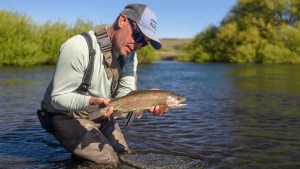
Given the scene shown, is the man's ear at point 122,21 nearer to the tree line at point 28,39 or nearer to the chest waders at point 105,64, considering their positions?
the chest waders at point 105,64

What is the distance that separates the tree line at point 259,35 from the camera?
228ft

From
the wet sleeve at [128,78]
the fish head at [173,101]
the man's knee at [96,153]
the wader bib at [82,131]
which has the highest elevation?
the wet sleeve at [128,78]

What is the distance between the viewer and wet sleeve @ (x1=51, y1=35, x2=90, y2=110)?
5410 mm

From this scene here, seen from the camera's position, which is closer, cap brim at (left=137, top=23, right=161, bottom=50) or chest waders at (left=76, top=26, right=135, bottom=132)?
cap brim at (left=137, top=23, right=161, bottom=50)

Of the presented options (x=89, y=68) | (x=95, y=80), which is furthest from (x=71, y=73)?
(x=95, y=80)

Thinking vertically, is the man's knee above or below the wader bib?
below

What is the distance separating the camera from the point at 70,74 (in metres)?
5.44

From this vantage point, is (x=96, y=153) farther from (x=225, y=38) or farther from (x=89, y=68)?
(x=225, y=38)

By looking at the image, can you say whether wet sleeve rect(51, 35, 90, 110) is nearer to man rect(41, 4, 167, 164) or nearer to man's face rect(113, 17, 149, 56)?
man rect(41, 4, 167, 164)

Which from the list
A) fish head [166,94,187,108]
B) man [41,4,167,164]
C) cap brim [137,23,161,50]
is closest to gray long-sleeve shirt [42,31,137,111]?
man [41,4,167,164]

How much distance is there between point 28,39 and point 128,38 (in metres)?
50.2

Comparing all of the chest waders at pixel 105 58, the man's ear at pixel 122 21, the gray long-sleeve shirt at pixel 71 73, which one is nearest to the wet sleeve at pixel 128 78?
the chest waders at pixel 105 58

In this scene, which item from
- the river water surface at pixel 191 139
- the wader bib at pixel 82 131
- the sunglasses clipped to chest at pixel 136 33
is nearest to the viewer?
the sunglasses clipped to chest at pixel 136 33

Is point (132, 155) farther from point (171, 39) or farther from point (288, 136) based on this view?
point (171, 39)
